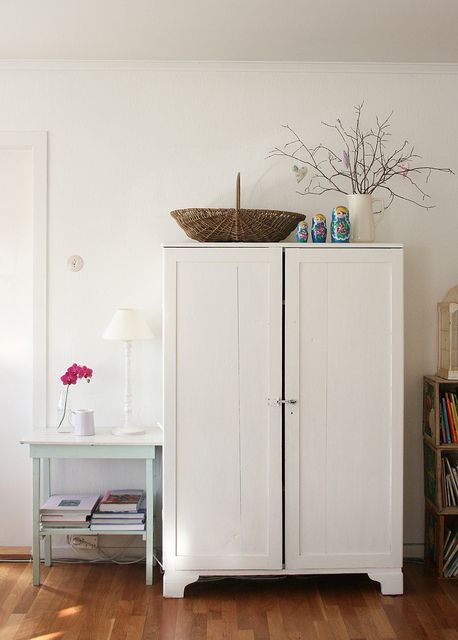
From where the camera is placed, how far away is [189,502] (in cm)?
324

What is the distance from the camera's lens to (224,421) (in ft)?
10.6

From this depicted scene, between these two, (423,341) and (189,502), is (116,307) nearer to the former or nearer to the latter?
(189,502)

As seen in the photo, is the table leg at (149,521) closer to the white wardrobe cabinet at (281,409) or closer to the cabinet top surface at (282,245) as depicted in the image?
the white wardrobe cabinet at (281,409)

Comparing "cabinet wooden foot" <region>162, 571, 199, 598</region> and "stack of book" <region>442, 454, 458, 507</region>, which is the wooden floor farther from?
"stack of book" <region>442, 454, 458, 507</region>

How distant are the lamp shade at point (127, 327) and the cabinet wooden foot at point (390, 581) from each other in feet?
5.17

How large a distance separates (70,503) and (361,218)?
2009 millimetres

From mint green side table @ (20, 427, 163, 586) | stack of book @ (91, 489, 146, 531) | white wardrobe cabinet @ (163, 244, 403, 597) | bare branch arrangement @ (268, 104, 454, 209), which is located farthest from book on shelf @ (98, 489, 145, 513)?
bare branch arrangement @ (268, 104, 454, 209)

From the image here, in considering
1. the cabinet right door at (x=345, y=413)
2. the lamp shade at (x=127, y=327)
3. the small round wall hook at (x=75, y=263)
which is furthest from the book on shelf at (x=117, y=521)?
the small round wall hook at (x=75, y=263)

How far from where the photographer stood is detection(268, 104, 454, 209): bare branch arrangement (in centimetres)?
370

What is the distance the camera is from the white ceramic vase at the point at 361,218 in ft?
11.1

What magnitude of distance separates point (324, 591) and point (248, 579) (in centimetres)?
38

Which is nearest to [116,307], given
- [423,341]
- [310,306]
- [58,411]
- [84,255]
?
[84,255]

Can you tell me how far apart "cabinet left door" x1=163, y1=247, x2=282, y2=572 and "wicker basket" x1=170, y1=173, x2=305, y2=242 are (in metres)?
0.11

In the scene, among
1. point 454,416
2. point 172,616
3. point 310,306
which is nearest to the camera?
point 172,616
